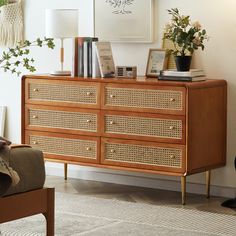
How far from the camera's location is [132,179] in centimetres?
604

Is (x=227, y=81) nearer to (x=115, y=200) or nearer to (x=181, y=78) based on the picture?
(x=181, y=78)

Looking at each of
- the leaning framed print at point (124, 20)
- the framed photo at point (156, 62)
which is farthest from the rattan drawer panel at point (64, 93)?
the leaning framed print at point (124, 20)

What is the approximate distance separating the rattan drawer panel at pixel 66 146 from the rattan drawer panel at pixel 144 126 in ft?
0.70

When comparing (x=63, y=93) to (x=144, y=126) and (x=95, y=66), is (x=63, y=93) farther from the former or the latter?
(x=144, y=126)

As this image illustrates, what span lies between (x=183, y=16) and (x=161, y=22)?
0.32 meters

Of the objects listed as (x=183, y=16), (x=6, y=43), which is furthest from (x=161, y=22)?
(x=6, y=43)

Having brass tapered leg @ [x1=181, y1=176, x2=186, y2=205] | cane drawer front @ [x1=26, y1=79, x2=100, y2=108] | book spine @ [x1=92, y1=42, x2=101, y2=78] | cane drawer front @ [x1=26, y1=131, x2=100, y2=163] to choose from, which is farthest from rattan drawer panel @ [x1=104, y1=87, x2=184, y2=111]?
brass tapered leg @ [x1=181, y1=176, x2=186, y2=205]

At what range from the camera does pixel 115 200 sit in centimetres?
543

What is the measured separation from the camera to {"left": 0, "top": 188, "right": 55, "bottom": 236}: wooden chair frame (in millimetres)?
3834

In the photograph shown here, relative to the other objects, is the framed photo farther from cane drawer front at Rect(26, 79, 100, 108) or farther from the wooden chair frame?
the wooden chair frame

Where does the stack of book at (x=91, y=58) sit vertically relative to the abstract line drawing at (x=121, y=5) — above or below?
below

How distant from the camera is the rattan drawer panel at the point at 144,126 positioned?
523 cm

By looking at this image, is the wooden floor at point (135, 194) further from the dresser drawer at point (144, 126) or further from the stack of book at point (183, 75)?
the stack of book at point (183, 75)

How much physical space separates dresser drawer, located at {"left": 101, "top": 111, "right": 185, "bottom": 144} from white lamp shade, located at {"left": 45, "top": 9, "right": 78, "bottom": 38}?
772 mm
